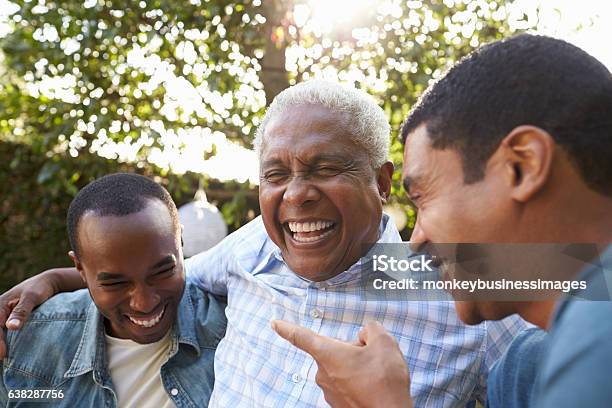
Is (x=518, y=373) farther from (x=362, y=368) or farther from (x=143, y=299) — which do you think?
(x=143, y=299)

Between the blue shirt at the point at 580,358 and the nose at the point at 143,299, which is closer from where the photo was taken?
the blue shirt at the point at 580,358

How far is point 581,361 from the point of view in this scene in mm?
889

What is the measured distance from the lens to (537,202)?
1.20 meters

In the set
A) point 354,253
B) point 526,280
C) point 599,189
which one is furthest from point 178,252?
point 599,189

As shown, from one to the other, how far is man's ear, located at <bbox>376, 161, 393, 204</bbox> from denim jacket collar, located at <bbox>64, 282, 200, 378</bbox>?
33.9 inches

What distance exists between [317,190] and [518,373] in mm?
850

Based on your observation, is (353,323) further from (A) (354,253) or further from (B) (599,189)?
(B) (599,189)

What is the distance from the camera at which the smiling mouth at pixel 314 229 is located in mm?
2133

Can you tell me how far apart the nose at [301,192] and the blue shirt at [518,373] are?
0.77 meters

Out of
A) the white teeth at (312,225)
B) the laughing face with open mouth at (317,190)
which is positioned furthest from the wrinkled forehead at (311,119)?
the white teeth at (312,225)

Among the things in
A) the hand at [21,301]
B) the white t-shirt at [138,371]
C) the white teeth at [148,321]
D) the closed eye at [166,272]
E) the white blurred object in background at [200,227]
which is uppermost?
the closed eye at [166,272]

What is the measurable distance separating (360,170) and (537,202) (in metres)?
1.00

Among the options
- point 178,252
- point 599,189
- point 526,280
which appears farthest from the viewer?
point 178,252

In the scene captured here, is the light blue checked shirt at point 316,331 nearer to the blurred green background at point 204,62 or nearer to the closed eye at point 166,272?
the closed eye at point 166,272
